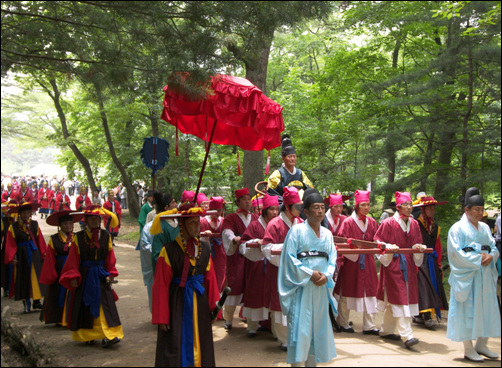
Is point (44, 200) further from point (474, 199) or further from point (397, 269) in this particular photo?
point (474, 199)

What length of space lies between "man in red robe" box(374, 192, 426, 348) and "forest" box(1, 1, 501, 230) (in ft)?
10.3

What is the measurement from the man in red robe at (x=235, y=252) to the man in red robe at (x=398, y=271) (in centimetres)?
217

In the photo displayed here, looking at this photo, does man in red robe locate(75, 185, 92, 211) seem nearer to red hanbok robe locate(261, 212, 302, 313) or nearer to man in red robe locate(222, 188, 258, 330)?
man in red robe locate(222, 188, 258, 330)

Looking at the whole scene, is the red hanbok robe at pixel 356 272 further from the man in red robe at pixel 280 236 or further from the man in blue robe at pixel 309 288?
the man in blue robe at pixel 309 288

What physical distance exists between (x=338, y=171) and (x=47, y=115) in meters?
26.3

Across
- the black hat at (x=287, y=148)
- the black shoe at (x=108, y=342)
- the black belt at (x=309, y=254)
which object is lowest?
the black shoe at (x=108, y=342)

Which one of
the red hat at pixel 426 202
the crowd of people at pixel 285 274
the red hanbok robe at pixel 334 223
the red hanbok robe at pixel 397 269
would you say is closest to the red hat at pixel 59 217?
the crowd of people at pixel 285 274

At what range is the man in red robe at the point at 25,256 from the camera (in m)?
9.87

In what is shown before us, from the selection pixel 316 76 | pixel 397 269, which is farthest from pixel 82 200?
pixel 397 269

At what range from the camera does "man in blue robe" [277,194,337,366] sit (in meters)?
5.26

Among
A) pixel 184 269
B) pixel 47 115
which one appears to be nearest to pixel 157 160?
pixel 184 269

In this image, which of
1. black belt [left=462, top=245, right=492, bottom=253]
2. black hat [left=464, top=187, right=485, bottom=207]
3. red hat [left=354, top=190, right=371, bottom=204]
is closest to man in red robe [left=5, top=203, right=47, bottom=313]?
red hat [left=354, top=190, right=371, bottom=204]

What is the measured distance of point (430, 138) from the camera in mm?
12961

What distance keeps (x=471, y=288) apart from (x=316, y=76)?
39.6 feet
